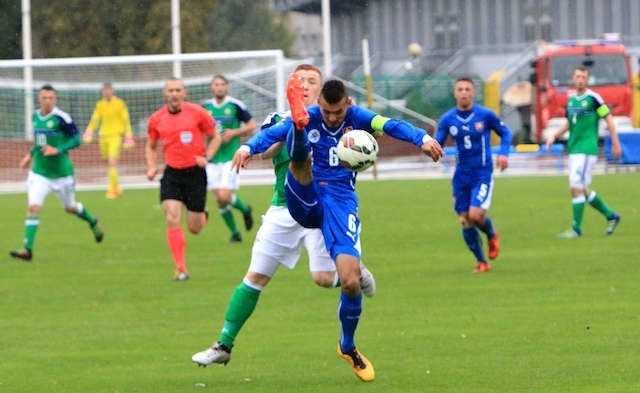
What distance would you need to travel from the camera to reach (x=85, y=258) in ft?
61.6

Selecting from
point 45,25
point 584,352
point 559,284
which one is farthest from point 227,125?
point 45,25

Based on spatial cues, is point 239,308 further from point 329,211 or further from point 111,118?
point 111,118

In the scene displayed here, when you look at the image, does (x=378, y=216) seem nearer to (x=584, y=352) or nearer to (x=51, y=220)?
(x=51, y=220)

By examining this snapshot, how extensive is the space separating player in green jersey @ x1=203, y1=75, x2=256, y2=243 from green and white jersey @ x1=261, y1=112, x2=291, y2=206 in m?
8.89

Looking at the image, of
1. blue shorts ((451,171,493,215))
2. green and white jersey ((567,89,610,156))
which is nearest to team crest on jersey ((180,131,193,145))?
blue shorts ((451,171,493,215))

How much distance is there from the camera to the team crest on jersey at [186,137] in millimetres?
16250

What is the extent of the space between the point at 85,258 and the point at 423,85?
1093 inches

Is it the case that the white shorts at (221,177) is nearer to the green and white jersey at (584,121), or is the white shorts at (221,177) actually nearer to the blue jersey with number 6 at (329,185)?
the green and white jersey at (584,121)

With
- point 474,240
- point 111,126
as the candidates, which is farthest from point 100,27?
point 474,240

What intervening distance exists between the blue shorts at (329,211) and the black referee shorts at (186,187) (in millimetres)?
6130

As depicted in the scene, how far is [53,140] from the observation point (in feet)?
61.7

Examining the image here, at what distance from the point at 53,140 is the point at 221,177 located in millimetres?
2556

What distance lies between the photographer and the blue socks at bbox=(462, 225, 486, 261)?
15859 millimetres

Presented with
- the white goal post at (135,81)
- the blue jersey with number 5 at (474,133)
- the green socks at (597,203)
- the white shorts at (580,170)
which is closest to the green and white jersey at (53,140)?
the blue jersey with number 5 at (474,133)
